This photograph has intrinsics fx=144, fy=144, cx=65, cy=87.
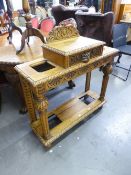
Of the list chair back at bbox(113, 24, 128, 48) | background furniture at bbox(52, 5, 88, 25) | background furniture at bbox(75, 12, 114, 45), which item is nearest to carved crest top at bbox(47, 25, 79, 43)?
chair back at bbox(113, 24, 128, 48)

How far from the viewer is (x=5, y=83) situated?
237 centimetres

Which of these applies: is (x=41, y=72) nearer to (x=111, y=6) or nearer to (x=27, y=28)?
(x=27, y=28)

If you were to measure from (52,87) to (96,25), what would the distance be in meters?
2.07

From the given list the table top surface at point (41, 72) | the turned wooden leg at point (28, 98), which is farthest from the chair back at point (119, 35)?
the turned wooden leg at point (28, 98)

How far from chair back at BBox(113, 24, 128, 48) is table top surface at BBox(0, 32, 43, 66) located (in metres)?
1.26

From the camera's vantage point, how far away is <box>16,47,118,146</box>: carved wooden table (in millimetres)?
986

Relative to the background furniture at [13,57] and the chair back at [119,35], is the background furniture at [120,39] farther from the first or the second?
the background furniture at [13,57]

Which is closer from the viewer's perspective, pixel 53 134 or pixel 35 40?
pixel 53 134

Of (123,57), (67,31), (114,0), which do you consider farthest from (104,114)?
(114,0)

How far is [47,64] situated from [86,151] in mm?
888

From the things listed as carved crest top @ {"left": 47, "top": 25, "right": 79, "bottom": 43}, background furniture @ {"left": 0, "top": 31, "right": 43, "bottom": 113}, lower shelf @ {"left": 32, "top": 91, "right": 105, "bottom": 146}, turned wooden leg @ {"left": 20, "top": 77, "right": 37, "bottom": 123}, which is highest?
carved crest top @ {"left": 47, "top": 25, "right": 79, "bottom": 43}

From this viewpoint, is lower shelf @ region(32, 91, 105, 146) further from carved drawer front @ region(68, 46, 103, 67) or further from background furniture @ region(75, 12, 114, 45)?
background furniture @ region(75, 12, 114, 45)

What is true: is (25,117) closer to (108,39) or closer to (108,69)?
(108,69)

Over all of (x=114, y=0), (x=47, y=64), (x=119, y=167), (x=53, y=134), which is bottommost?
(x=119, y=167)
